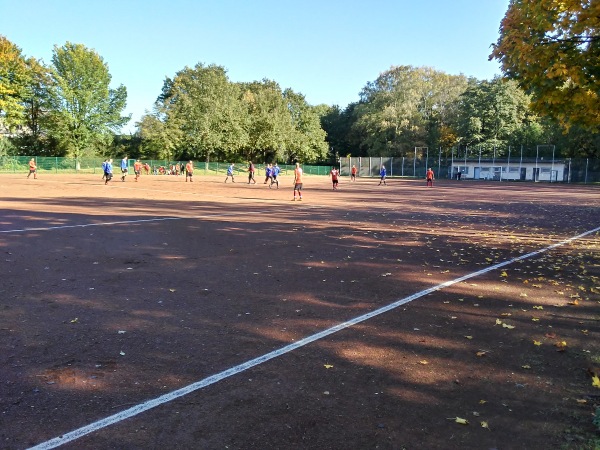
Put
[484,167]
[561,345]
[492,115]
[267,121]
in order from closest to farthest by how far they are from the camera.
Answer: [561,345], [484,167], [492,115], [267,121]

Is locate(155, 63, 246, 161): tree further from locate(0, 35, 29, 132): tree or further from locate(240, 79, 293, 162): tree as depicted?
locate(0, 35, 29, 132): tree

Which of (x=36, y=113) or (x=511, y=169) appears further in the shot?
(x=511, y=169)

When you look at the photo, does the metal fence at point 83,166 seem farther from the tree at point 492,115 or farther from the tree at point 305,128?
the tree at point 492,115

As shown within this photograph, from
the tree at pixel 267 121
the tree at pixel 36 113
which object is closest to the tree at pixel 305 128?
the tree at pixel 267 121

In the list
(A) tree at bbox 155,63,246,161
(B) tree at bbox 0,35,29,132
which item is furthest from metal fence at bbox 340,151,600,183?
(B) tree at bbox 0,35,29,132

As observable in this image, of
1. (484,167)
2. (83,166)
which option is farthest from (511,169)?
(83,166)

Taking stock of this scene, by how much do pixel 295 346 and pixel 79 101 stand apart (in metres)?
71.4

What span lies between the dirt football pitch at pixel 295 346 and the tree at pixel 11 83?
2334 inches

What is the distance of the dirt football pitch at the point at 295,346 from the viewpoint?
11.4 ft

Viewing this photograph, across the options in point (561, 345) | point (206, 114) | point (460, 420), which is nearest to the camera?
point (460, 420)

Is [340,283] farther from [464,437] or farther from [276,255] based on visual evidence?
[464,437]

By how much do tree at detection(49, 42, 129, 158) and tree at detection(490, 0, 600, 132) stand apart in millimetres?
67219

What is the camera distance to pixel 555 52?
8547 millimetres

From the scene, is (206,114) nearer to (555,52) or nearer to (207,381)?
(555,52)
